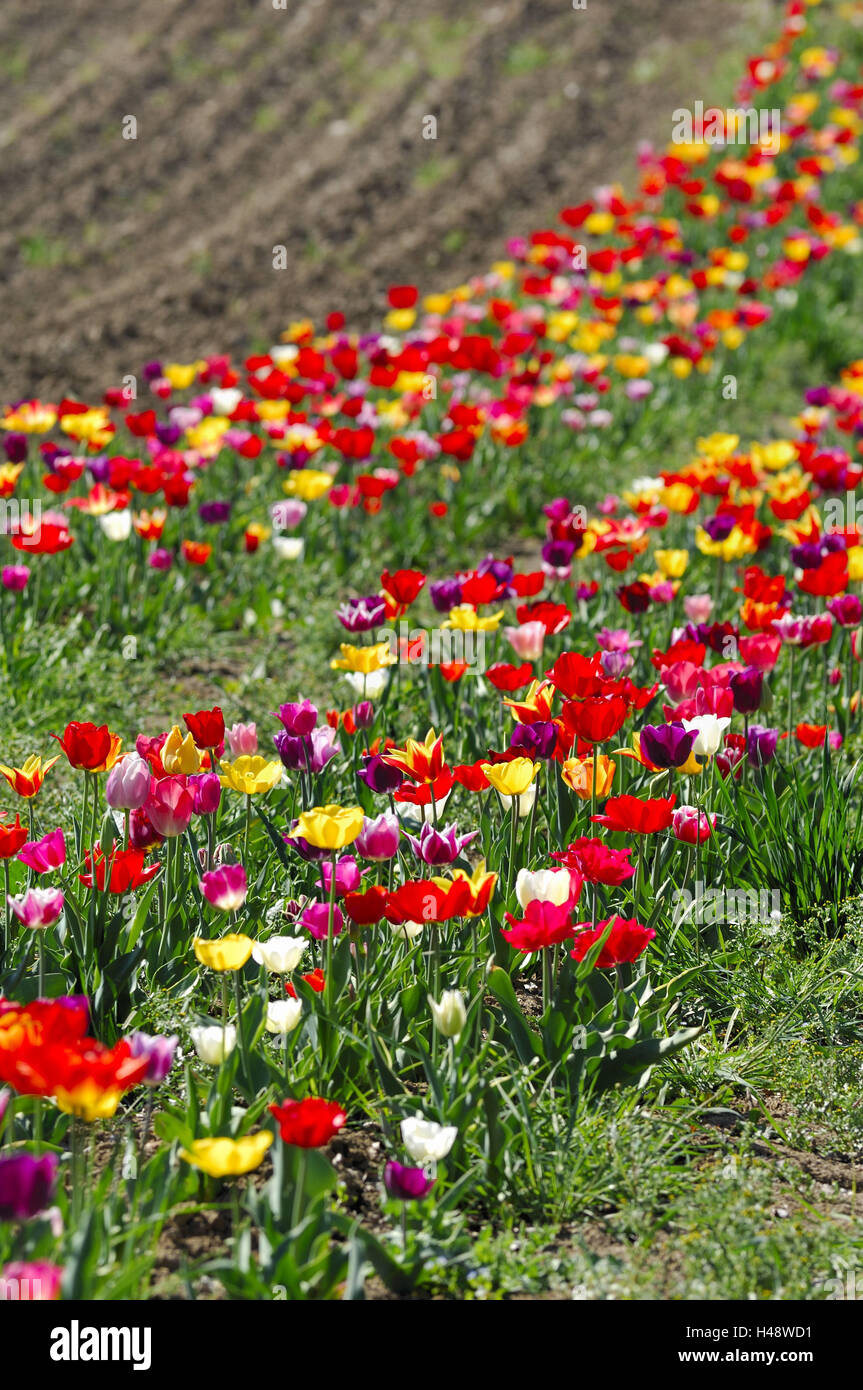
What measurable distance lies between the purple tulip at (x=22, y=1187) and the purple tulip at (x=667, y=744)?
1492 millimetres

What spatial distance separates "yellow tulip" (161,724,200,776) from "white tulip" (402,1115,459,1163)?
0.92 metres

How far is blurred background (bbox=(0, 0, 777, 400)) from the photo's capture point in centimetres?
834

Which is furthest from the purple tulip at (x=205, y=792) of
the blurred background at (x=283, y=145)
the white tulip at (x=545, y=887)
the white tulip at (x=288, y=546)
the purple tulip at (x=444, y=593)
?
the blurred background at (x=283, y=145)

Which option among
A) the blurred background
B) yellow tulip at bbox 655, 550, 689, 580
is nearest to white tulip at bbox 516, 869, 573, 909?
yellow tulip at bbox 655, 550, 689, 580

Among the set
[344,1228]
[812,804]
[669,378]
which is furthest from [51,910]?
[669,378]

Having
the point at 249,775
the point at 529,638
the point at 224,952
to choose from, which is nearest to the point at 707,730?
the point at 529,638

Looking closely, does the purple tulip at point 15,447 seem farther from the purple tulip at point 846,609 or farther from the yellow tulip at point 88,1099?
the yellow tulip at point 88,1099

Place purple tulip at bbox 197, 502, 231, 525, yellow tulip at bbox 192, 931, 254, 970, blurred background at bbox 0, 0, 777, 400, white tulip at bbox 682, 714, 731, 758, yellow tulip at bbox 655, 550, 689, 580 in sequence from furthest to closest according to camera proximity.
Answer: blurred background at bbox 0, 0, 777, 400 → purple tulip at bbox 197, 502, 231, 525 → yellow tulip at bbox 655, 550, 689, 580 → white tulip at bbox 682, 714, 731, 758 → yellow tulip at bbox 192, 931, 254, 970

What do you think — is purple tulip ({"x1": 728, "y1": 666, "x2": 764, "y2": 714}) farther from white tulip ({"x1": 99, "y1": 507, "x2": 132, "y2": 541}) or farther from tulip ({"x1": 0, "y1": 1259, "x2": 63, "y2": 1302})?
white tulip ({"x1": 99, "y1": 507, "x2": 132, "y2": 541})

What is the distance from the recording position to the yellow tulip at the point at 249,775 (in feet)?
8.68

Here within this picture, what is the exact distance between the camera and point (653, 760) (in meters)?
2.67

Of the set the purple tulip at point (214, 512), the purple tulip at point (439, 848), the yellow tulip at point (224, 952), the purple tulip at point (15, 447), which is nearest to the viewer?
the yellow tulip at point (224, 952)

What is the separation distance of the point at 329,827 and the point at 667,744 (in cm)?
79
